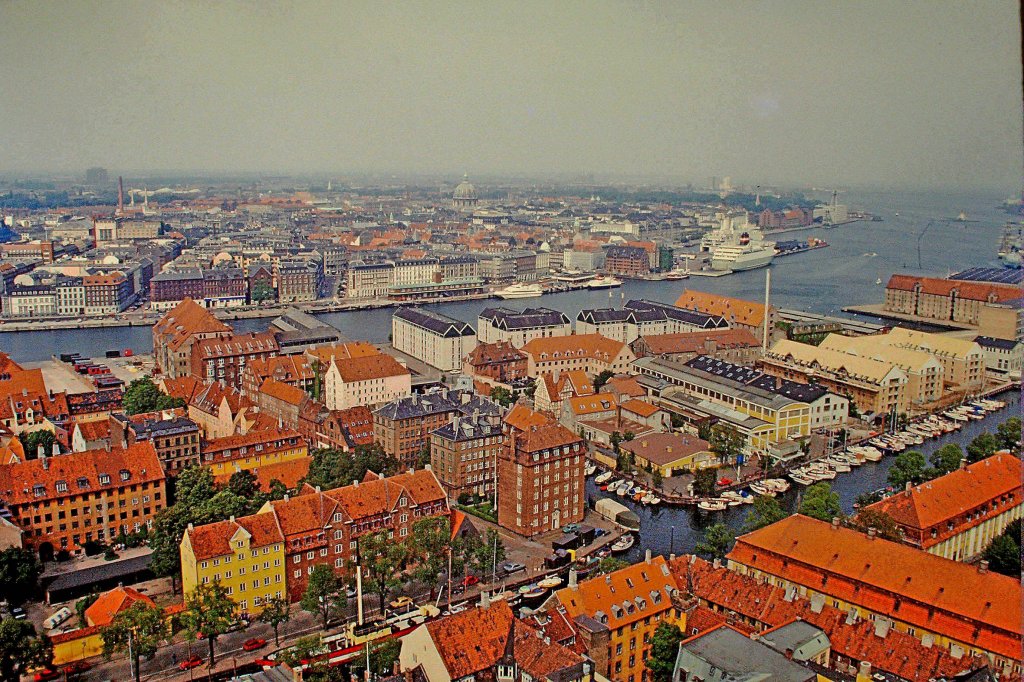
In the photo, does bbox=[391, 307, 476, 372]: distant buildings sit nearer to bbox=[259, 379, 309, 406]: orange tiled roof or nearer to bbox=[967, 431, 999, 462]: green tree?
bbox=[259, 379, 309, 406]: orange tiled roof

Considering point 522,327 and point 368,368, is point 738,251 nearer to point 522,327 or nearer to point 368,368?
point 522,327

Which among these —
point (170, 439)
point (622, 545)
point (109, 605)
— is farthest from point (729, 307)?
point (109, 605)

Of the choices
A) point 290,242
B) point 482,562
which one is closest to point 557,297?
point 290,242

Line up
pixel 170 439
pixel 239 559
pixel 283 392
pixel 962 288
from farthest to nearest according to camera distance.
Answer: pixel 962 288 → pixel 283 392 → pixel 170 439 → pixel 239 559

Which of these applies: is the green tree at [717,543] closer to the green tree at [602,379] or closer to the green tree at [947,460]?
the green tree at [947,460]

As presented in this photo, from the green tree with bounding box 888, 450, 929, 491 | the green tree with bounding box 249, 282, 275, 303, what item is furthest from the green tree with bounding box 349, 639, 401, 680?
the green tree with bounding box 249, 282, 275, 303

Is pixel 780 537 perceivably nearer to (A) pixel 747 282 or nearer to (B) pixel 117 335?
(B) pixel 117 335
